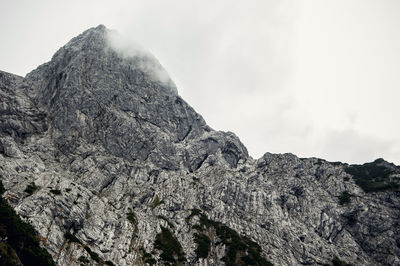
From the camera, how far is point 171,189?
14562 centimetres

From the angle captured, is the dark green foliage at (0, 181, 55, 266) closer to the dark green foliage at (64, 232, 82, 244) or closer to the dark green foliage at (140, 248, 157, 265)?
the dark green foliage at (64, 232, 82, 244)

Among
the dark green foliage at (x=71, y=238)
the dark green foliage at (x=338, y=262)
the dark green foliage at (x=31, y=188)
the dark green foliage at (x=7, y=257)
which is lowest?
the dark green foliage at (x=71, y=238)

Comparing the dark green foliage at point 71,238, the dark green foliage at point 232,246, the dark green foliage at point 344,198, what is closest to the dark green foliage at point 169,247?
the dark green foliage at point 232,246

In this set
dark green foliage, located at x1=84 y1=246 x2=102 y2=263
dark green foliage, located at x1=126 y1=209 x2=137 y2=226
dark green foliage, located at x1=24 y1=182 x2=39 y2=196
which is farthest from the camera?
dark green foliage, located at x1=126 y1=209 x2=137 y2=226

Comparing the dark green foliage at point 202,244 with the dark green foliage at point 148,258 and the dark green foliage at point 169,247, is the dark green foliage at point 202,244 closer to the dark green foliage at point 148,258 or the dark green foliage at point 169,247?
the dark green foliage at point 169,247

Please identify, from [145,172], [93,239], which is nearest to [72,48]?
[145,172]

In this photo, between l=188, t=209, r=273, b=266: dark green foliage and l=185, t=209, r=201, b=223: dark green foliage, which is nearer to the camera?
l=188, t=209, r=273, b=266: dark green foliage

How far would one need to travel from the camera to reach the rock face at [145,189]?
104 metres

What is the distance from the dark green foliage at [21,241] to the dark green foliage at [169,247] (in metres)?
43.3

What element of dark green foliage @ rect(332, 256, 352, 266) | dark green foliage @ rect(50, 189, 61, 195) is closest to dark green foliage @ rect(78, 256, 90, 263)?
dark green foliage @ rect(50, 189, 61, 195)

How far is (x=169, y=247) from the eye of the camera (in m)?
110

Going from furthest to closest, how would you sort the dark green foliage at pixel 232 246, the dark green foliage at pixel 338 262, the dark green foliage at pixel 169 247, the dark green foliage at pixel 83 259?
1. the dark green foliage at pixel 338 262
2. the dark green foliage at pixel 232 246
3. the dark green foliage at pixel 169 247
4. the dark green foliage at pixel 83 259

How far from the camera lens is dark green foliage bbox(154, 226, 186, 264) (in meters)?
104

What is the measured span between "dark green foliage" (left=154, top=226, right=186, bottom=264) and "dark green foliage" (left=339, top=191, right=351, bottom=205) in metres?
94.4
